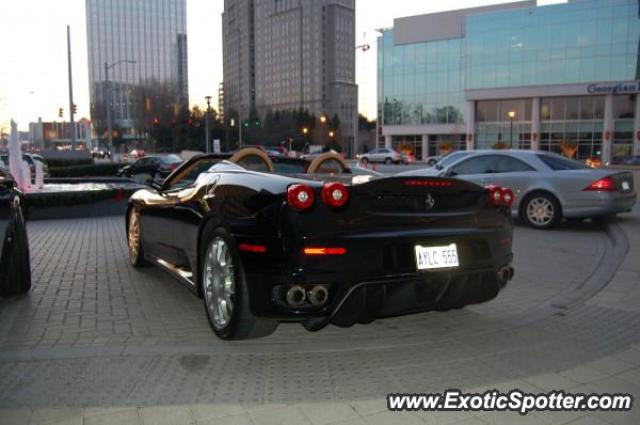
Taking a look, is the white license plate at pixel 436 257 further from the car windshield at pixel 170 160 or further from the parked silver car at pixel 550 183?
the car windshield at pixel 170 160

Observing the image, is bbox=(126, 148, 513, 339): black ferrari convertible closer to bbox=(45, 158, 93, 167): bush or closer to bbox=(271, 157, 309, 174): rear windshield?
bbox=(271, 157, 309, 174): rear windshield

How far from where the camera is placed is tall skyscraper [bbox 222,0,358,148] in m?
153

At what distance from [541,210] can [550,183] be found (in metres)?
0.53

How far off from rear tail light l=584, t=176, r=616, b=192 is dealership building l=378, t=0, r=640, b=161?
54217 mm

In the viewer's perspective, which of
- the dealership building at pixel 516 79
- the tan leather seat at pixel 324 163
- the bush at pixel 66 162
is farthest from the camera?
the dealership building at pixel 516 79

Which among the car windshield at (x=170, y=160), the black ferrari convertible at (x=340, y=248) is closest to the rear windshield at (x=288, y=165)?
the black ferrari convertible at (x=340, y=248)

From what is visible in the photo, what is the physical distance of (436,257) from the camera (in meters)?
3.98

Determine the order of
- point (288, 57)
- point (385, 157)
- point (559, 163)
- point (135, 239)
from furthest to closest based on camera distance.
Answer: point (288, 57) < point (385, 157) < point (559, 163) < point (135, 239)

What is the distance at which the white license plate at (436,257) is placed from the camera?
3918mm

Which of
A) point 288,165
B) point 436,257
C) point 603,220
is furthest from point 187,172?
point 603,220

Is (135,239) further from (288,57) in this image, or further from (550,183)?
(288,57)

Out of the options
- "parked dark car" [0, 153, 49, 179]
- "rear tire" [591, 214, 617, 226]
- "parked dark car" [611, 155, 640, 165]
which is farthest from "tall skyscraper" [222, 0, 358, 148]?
"rear tire" [591, 214, 617, 226]

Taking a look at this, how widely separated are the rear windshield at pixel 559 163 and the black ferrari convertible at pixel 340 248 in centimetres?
681

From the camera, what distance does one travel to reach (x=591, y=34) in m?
62.6
